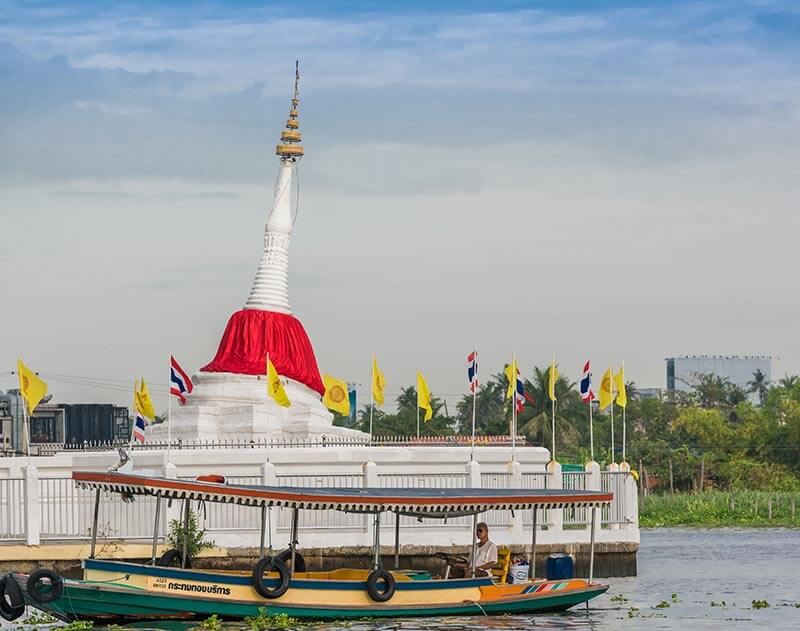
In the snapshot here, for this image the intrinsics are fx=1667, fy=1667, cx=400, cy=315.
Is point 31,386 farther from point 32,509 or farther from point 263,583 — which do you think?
point 263,583

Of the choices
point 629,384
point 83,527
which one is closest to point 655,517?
point 83,527

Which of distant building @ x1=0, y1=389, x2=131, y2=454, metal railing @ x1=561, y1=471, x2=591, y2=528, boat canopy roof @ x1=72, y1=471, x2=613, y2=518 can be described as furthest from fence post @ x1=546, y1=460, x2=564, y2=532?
distant building @ x1=0, y1=389, x2=131, y2=454

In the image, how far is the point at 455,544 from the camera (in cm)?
3441

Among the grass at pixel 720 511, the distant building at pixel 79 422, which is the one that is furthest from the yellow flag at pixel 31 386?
the distant building at pixel 79 422

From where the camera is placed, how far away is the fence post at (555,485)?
3516 centimetres

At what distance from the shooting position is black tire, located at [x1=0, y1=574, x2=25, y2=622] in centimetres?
2619

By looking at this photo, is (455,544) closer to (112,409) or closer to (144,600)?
(144,600)

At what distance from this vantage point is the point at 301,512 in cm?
3616

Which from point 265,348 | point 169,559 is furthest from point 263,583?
point 265,348

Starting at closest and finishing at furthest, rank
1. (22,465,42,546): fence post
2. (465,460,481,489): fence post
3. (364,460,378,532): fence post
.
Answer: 1. (22,465,42,546): fence post
2. (364,460,378,532): fence post
3. (465,460,481,489): fence post

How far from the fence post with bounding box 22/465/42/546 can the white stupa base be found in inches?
615

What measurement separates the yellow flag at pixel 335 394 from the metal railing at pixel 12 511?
16.8m

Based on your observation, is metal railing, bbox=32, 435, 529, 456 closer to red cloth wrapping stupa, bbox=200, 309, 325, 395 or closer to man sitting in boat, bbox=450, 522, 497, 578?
red cloth wrapping stupa, bbox=200, 309, 325, 395

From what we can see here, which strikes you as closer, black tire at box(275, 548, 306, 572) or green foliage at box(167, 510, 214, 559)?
black tire at box(275, 548, 306, 572)
